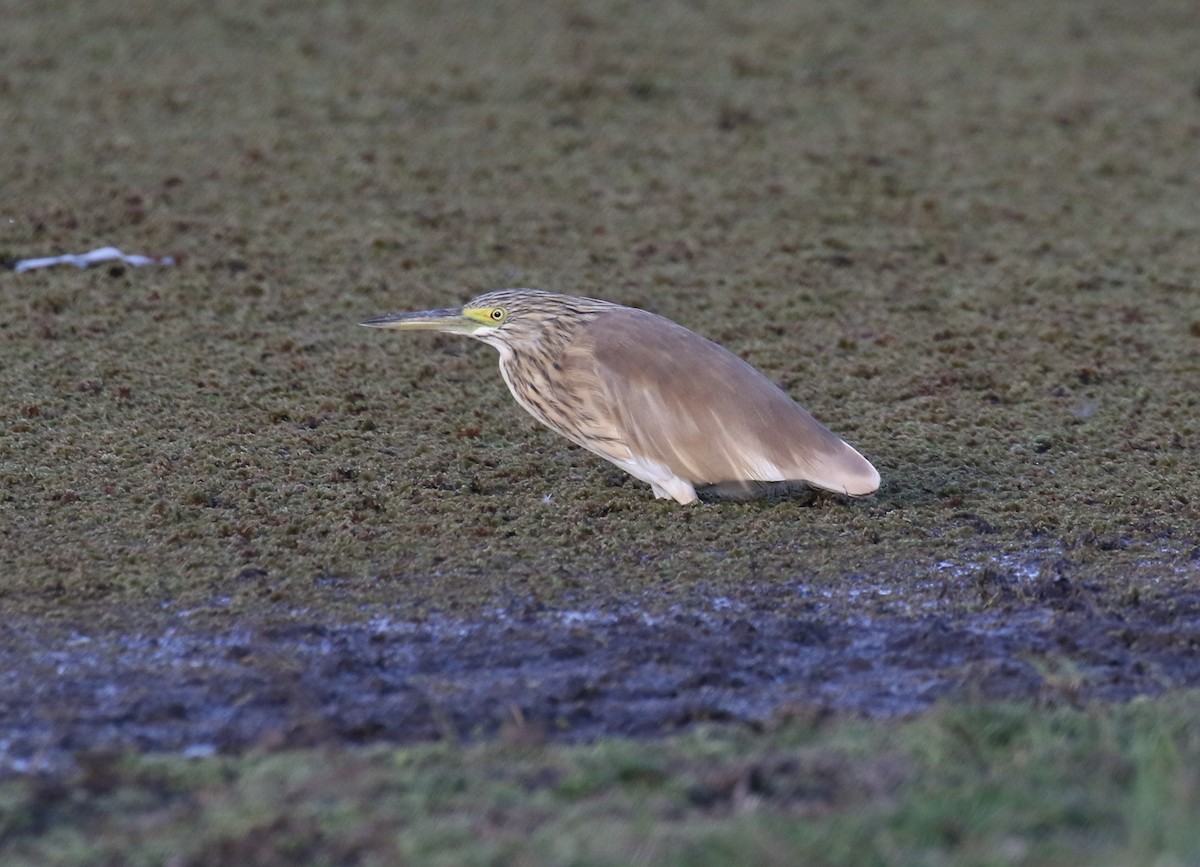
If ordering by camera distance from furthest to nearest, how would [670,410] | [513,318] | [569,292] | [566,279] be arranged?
[566,279] < [569,292] < [513,318] < [670,410]

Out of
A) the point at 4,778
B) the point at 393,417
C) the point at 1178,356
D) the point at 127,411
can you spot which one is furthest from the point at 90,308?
the point at 1178,356

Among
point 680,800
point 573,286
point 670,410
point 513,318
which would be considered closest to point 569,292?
point 573,286

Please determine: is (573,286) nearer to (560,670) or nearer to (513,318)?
(513,318)

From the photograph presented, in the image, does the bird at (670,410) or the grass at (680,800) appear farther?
the bird at (670,410)

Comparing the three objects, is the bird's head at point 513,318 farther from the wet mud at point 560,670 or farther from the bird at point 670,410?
the wet mud at point 560,670

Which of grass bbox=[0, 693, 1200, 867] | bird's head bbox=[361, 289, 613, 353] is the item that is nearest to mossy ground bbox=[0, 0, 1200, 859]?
bird's head bbox=[361, 289, 613, 353]

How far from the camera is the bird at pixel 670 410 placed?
4.45m

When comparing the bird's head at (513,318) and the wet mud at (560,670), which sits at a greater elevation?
the bird's head at (513,318)

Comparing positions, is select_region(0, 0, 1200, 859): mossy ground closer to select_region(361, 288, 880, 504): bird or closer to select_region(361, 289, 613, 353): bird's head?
select_region(361, 288, 880, 504): bird

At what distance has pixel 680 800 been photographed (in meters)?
2.83

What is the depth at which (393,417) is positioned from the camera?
514cm

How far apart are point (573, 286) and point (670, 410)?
183 centimetres

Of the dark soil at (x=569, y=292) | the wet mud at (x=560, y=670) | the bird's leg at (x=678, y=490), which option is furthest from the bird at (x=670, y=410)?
the wet mud at (x=560, y=670)

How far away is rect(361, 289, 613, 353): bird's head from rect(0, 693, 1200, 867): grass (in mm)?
1801
